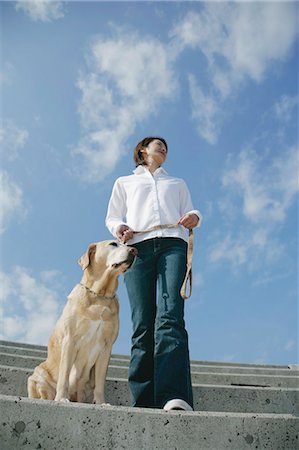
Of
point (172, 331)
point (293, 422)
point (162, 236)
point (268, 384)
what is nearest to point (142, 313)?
point (172, 331)

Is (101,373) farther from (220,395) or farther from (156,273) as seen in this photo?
(220,395)

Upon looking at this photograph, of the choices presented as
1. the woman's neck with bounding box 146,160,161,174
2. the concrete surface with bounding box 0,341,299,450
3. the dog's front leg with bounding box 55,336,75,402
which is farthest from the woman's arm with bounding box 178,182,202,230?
the concrete surface with bounding box 0,341,299,450

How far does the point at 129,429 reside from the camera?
2164 mm

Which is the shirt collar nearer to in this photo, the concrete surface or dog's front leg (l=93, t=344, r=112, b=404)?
dog's front leg (l=93, t=344, r=112, b=404)

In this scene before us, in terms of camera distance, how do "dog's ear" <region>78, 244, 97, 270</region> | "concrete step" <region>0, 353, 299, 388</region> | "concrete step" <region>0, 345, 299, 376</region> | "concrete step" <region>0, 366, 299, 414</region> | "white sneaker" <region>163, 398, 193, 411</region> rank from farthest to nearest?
"concrete step" <region>0, 345, 299, 376</region> → "concrete step" <region>0, 353, 299, 388</region> → "concrete step" <region>0, 366, 299, 414</region> → "dog's ear" <region>78, 244, 97, 270</region> → "white sneaker" <region>163, 398, 193, 411</region>

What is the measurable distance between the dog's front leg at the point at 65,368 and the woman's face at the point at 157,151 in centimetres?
155

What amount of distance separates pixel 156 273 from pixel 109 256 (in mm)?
422

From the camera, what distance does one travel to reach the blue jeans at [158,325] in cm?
283

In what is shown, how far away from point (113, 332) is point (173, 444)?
1204mm

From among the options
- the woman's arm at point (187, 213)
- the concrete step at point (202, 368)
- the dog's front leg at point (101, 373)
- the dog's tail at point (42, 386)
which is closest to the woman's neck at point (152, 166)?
the woman's arm at point (187, 213)

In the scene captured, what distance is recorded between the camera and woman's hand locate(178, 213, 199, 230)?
10.5ft

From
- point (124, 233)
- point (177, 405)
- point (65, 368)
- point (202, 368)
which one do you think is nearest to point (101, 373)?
point (65, 368)

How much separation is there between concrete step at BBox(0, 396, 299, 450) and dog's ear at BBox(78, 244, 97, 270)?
137 centimetres

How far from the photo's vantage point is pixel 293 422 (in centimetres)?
232
